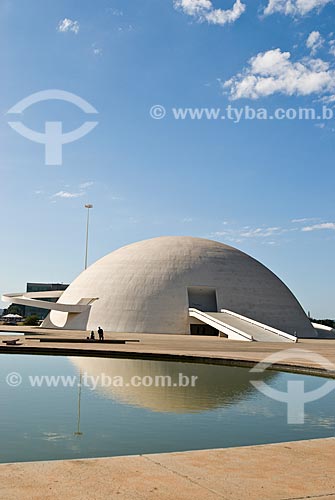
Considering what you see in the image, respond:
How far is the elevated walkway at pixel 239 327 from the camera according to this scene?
39344 millimetres

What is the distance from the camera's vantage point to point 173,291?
159 feet

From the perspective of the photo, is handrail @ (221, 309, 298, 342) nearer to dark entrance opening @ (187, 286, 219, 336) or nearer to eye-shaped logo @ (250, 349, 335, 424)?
dark entrance opening @ (187, 286, 219, 336)

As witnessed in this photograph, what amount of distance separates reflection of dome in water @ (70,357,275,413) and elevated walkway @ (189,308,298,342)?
64.7 feet

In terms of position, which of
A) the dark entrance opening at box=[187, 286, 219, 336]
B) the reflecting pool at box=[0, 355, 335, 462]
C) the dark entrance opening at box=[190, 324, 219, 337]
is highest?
the dark entrance opening at box=[187, 286, 219, 336]

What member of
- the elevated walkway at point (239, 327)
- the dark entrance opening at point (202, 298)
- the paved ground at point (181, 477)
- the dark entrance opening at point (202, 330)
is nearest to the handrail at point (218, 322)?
the elevated walkway at point (239, 327)

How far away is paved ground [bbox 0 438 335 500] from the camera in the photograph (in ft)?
16.1

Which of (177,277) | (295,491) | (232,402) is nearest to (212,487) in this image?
(295,491)

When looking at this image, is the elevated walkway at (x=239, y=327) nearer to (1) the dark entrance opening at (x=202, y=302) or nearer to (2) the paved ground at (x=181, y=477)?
(1) the dark entrance opening at (x=202, y=302)

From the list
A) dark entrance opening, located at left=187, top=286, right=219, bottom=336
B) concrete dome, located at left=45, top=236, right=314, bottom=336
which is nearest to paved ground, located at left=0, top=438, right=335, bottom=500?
concrete dome, located at left=45, top=236, right=314, bottom=336

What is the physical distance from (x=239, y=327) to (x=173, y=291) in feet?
26.9

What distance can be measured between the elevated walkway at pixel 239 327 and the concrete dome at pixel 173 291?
84.6 inches

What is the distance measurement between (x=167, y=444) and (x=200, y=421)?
6.25 ft

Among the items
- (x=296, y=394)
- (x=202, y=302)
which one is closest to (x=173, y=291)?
(x=202, y=302)

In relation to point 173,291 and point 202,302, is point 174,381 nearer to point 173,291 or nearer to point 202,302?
point 173,291
